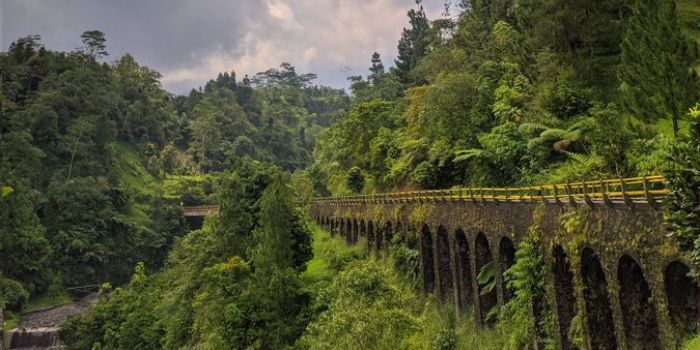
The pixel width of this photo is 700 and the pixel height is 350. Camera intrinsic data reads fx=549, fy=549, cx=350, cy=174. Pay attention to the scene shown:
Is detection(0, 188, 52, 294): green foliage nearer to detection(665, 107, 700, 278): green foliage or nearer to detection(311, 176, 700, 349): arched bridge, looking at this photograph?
detection(311, 176, 700, 349): arched bridge

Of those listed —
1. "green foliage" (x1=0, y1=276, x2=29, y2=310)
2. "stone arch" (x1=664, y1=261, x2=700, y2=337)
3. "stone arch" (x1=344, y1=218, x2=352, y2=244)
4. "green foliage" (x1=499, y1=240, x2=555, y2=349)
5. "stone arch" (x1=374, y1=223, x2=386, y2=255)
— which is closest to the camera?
"stone arch" (x1=664, y1=261, x2=700, y2=337)

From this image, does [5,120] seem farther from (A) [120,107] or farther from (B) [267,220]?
(B) [267,220]

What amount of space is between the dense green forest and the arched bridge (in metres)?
1.06

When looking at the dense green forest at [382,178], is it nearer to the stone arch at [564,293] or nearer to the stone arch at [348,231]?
the stone arch at [564,293]

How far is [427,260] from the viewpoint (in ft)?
100

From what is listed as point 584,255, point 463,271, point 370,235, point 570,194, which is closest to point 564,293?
point 584,255

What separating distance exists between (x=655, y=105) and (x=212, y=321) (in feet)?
87.3

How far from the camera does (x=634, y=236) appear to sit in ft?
46.8

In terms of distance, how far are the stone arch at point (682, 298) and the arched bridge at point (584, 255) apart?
1.0 inches

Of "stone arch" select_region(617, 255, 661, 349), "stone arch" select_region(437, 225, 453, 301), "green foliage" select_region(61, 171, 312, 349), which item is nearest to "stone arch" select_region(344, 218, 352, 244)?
"green foliage" select_region(61, 171, 312, 349)

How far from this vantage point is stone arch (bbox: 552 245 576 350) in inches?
719

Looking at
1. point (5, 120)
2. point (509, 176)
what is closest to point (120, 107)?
point (5, 120)

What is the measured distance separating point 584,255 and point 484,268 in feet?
22.1

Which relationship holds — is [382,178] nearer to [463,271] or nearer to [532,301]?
[463,271]
